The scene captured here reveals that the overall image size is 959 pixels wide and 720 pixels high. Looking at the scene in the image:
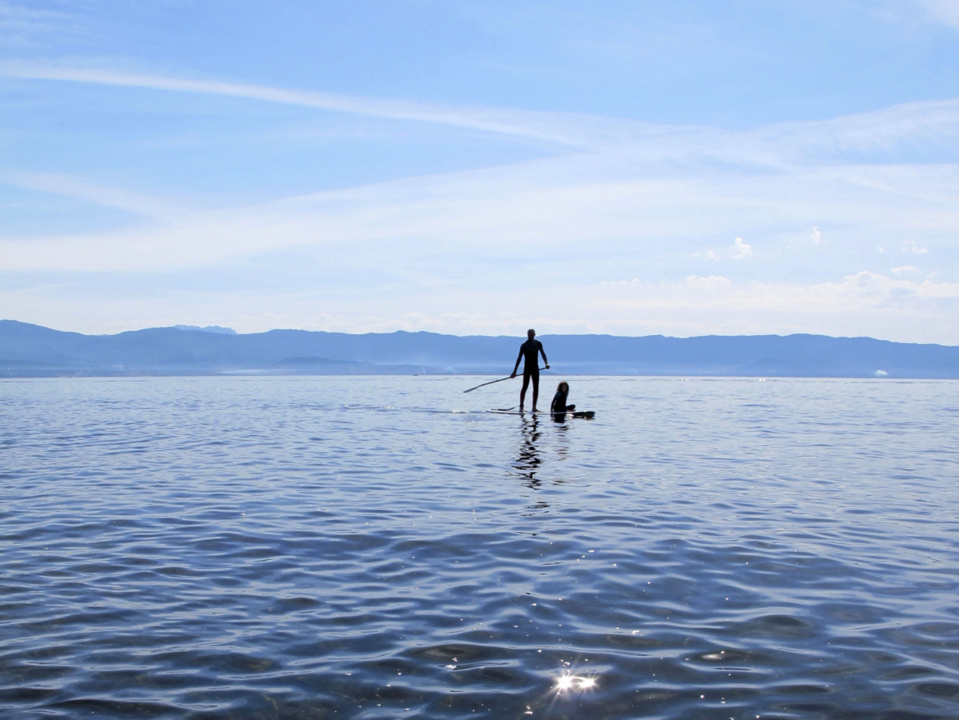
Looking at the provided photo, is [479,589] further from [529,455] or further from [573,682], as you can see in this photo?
[529,455]

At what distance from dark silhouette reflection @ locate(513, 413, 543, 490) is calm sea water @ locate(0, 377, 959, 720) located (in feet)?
0.62

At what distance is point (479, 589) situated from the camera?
Result: 24.3ft

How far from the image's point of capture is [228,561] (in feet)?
27.9

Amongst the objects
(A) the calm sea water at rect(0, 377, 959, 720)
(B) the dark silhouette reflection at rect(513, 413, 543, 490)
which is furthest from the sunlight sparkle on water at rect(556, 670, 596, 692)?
(B) the dark silhouette reflection at rect(513, 413, 543, 490)

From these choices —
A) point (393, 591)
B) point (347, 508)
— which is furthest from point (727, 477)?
point (393, 591)

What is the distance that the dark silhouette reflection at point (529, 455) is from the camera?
1458 cm

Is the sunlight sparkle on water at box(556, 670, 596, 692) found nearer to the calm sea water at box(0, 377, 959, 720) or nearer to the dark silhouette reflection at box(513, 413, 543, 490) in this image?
the calm sea water at box(0, 377, 959, 720)

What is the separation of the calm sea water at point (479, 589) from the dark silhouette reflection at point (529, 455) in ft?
0.62

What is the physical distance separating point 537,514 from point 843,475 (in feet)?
24.9

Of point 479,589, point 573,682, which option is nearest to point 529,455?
point 479,589

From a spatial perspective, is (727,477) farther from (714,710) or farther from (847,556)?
(714,710)

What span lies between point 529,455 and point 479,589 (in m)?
10.8

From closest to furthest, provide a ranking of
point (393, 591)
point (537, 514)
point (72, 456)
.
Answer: point (393, 591) → point (537, 514) → point (72, 456)

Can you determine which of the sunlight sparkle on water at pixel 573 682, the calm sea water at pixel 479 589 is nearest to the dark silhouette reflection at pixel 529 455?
the calm sea water at pixel 479 589
